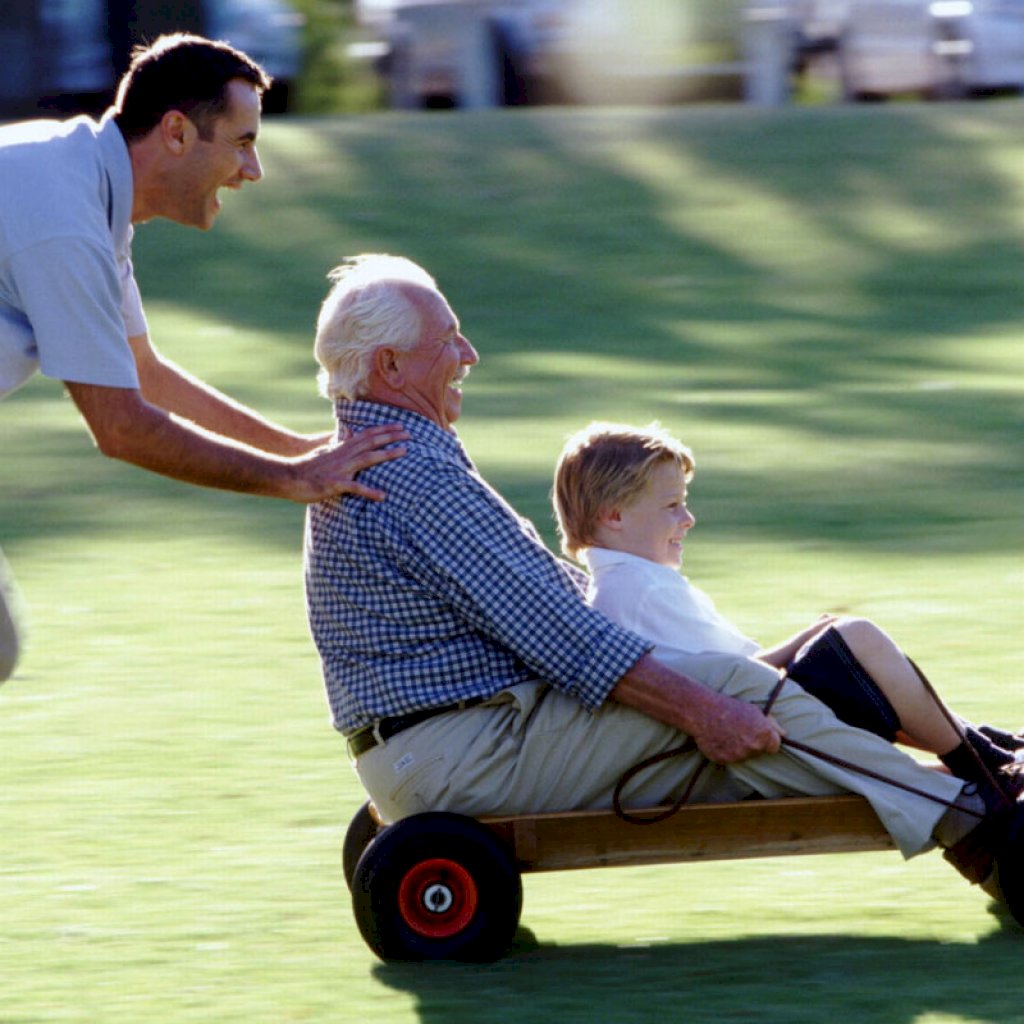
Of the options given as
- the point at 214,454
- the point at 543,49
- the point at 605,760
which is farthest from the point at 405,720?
the point at 543,49

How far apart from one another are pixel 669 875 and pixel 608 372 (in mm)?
7961

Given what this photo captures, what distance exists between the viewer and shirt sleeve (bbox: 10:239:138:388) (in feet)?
15.5

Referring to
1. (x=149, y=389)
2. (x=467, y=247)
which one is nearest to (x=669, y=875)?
(x=149, y=389)

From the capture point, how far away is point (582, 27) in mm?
20938

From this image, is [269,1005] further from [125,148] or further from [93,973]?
[125,148]

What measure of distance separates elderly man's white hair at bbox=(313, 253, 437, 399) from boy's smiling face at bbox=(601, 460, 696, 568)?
1.79 ft

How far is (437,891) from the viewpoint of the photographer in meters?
4.68

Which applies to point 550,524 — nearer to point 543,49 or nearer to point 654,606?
point 654,606

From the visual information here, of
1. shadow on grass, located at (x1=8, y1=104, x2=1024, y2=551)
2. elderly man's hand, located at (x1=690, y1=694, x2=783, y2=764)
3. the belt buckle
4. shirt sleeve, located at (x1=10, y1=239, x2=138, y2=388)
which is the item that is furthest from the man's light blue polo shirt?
shadow on grass, located at (x1=8, y1=104, x2=1024, y2=551)

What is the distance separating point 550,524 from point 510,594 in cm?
473

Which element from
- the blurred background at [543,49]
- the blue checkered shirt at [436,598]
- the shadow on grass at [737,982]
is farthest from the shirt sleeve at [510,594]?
the blurred background at [543,49]

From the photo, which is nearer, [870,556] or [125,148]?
[125,148]

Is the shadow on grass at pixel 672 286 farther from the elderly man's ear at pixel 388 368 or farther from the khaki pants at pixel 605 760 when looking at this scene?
the elderly man's ear at pixel 388 368

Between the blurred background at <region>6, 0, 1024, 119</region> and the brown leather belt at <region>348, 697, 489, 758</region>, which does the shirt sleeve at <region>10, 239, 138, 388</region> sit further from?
the blurred background at <region>6, 0, 1024, 119</region>
